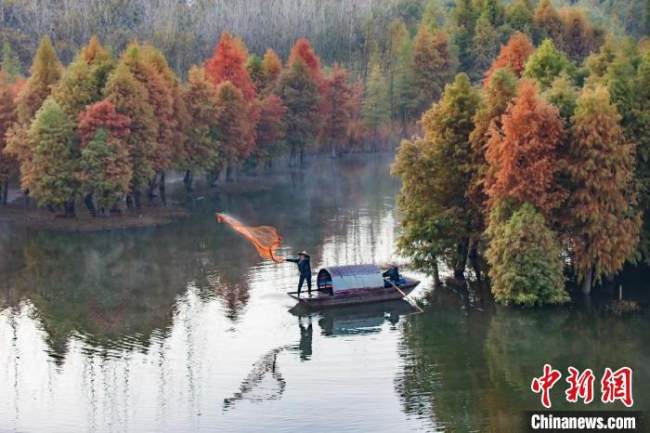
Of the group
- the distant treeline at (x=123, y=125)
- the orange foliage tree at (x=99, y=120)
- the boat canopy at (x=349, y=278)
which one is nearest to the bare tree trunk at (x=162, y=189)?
the distant treeline at (x=123, y=125)

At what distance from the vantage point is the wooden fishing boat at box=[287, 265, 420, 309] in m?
64.1

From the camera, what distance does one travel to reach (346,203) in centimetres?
10994

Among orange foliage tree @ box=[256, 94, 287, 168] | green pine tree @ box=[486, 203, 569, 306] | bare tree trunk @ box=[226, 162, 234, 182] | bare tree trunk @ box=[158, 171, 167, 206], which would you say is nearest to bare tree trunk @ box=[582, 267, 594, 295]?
green pine tree @ box=[486, 203, 569, 306]

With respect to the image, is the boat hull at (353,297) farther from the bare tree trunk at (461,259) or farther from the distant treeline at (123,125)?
the distant treeline at (123,125)

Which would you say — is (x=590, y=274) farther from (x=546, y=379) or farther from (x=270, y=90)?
(x=270, y=90)

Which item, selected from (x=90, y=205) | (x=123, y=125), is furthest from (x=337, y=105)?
(x=90, y=205)

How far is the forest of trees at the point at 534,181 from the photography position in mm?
62094

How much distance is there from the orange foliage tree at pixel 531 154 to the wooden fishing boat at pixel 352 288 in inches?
345

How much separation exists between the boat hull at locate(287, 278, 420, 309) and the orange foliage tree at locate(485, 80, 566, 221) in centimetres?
866

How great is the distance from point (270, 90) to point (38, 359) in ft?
291

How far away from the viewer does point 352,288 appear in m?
64.8

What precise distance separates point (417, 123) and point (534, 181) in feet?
73.1

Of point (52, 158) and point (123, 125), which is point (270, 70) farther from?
point (52, 158)

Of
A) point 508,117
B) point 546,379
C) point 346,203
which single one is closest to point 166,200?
point 346,203
